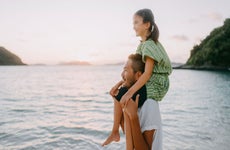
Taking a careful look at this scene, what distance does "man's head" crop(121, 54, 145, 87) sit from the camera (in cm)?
320

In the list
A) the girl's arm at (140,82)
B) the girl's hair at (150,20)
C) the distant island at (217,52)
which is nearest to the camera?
the girl's arm at (140,82)

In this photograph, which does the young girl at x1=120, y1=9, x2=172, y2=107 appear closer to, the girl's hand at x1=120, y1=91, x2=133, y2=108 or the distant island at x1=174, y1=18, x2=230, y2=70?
the girl's hand at x1=120, y1=91, x2=133, y2=108

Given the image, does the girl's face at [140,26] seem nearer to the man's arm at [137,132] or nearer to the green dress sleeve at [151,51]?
the green dress sleeve at [151,51]

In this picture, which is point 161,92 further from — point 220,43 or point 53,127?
point 220,43

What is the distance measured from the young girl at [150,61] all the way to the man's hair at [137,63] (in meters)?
0.07

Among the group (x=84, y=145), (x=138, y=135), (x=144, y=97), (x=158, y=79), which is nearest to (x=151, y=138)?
(x=138, y=135)

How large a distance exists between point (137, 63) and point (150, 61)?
21cm

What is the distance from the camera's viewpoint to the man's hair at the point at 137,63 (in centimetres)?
320

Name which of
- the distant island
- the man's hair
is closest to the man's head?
the man's hair

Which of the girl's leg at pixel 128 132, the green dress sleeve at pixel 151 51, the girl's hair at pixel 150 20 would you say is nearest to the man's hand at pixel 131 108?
the girl's leg at pixel 128 132

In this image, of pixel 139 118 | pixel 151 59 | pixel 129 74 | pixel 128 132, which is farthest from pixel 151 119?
pixel 151 59

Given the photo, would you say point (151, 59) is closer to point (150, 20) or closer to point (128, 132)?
point (150, 20)

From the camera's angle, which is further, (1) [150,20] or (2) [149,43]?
(1) [150,20]

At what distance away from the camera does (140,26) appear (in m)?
3.26
